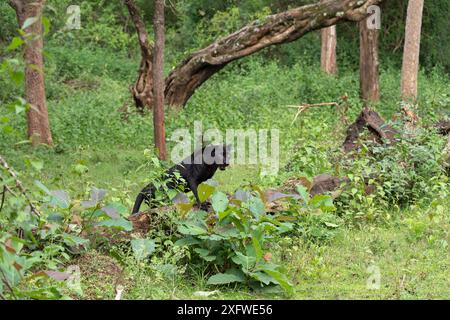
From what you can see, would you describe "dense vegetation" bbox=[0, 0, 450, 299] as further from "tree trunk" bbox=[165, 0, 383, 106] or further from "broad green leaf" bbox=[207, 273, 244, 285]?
"tree trunk" bbox=[165, 0, 383, 106]

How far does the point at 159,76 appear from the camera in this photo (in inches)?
480

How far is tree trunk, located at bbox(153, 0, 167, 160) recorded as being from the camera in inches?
461

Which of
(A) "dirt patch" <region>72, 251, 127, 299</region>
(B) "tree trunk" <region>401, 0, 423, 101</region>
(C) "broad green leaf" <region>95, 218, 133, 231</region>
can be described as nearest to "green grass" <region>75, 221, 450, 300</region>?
(A) "dirt patch" <region>72, 251, 127, 299</region>

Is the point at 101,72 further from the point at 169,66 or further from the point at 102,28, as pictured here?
the point at 102,28

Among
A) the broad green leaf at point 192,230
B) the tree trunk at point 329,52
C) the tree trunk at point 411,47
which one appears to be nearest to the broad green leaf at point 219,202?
the broad green leaf at point 192,230

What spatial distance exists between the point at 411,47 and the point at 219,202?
1183 centimetres

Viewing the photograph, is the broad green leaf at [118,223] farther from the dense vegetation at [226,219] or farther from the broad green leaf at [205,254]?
the broad green leaf at [205,254]

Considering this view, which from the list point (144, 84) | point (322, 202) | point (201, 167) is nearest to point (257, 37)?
point (144, 84)

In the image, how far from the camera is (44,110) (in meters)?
14.2

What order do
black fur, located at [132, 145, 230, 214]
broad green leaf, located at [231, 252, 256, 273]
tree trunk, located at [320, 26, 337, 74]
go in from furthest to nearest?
tree trunk, located at [320, 26, 337, 74] < black fur, located at [132, 145, 230, 214] < broad green leaf, located at [231, 252, 256, 273]

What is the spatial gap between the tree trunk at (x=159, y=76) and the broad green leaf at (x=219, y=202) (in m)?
4.71

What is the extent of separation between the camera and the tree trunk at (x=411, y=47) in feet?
57.0

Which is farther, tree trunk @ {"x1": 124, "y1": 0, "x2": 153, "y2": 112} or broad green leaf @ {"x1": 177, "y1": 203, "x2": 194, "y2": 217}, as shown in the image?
tree trunk @ {"x1": 124, "y1": 0, "x2": 153, "y2": 112}

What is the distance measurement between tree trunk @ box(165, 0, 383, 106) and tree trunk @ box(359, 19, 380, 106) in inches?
179
